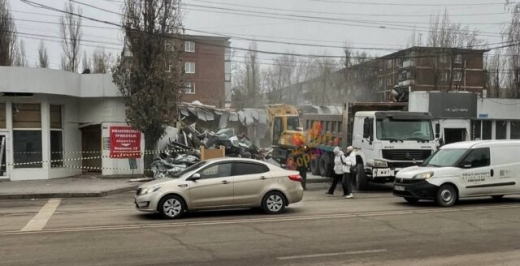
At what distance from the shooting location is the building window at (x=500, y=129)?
2903 centimetres

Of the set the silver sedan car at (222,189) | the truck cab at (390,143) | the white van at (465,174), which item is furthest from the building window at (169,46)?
the white van at (465,174)

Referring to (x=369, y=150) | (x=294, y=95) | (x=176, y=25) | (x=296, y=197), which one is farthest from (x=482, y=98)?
(x=294, y=95)

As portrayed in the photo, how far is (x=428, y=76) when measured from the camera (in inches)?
2016

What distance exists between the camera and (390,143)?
688 inches

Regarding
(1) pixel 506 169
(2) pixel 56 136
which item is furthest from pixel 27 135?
(1) pixel 506 169

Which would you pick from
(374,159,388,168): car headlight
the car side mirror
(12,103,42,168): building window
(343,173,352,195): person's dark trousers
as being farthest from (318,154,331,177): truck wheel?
(12,103,42,168): building window

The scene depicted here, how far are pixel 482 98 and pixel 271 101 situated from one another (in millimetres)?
29500

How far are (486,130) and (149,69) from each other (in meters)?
19.4

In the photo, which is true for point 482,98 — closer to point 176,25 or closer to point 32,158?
point 176,25

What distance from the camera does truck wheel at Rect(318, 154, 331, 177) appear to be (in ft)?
69.4

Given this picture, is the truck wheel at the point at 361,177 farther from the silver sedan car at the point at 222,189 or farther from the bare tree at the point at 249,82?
the bare tree at the point at 249,82

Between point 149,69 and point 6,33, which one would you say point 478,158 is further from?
point 6,33

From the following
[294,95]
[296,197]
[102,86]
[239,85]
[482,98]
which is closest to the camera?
[296,197]

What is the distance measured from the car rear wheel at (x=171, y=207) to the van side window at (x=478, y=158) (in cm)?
766
